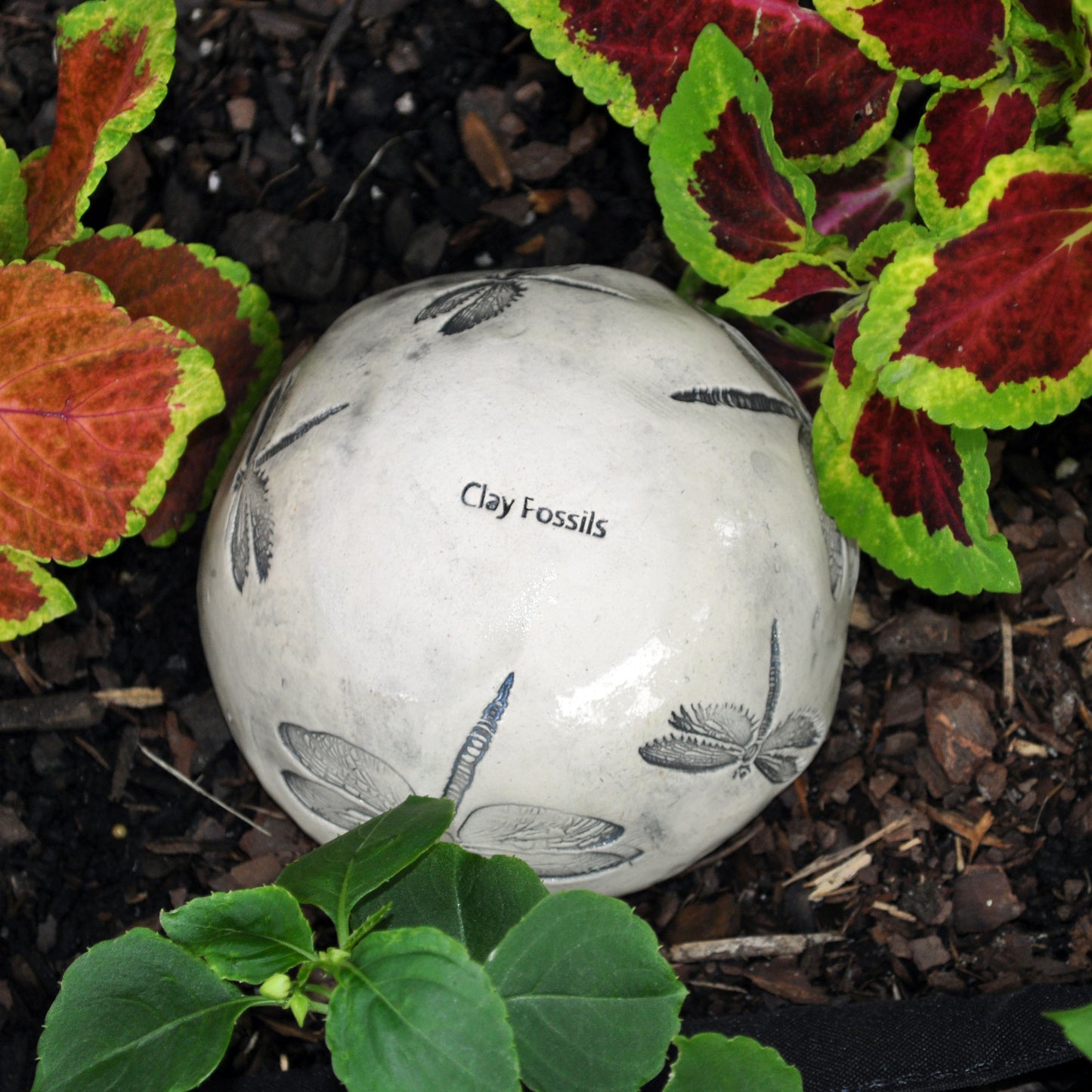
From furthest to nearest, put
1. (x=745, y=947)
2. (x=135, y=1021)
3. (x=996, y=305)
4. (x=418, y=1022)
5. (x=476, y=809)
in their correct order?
1. (x=745, y=947)
2. (x=476, y=809)
3. (x=996, y=305)
4. (x=135, y=1021)
5. (x=418, y=1022)

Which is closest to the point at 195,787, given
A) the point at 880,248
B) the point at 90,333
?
the point at 90,333

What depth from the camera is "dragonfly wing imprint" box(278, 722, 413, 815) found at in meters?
1.54

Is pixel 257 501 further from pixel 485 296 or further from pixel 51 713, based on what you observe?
pixel 51 713

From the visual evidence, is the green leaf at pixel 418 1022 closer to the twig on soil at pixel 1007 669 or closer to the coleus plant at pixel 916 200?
the coleus plant at pixel 916 200

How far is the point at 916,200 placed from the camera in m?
1.66

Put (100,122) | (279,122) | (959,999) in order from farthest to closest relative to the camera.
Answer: (279,122) → (959,999) → (100,122)

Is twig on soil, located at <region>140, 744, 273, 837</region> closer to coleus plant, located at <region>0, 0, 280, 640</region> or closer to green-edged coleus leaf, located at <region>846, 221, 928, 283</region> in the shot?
coleus plant, located at <region>0, 0, 280, 640</region>

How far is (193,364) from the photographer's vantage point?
1498 mm

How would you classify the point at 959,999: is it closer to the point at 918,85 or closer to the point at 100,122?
the point at 918,85

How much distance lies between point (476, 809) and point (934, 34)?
110 centimetres

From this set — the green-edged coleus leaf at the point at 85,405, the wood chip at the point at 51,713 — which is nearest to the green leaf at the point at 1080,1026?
the green-edged coleus leaf at the point at 85,405

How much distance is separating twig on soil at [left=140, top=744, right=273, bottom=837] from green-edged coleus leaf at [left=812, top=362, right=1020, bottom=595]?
1030 millimetres

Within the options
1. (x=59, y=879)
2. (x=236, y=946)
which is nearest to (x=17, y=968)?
(x=59, y=879)

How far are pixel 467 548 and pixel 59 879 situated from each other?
1.01m
